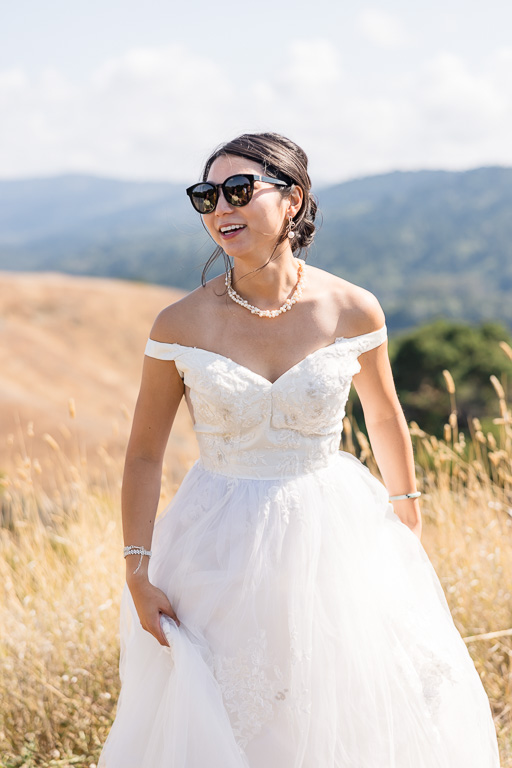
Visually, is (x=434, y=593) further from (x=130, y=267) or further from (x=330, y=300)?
(x=130, y=267)

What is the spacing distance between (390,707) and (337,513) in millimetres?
495

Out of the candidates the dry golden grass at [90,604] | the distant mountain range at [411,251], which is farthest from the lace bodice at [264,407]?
the distant mountain range at [411,251]

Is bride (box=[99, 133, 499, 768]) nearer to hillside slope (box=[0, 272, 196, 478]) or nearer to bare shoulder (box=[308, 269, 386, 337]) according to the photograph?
bare shoulder (box=[308, 269, 386, 337])

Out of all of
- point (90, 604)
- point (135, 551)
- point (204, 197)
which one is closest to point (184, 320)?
point (204, 197)

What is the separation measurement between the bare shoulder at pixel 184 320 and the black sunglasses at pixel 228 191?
0.25 metres

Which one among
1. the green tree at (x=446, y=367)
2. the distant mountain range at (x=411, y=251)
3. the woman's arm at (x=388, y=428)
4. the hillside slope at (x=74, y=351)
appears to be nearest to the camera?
the woman's arm at (x=388, y=428)

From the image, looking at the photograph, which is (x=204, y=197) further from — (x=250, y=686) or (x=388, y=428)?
(x=250, y=686)

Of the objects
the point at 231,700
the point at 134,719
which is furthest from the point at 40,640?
the point at 231,700

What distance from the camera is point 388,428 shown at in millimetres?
2258

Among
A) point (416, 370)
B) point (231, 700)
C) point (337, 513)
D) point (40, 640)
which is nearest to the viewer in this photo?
point (231, 700)

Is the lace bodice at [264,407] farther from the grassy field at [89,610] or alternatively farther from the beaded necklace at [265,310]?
the grassy field at [89,610]

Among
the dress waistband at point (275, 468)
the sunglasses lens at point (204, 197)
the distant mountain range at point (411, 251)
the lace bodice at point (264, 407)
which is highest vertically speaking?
the distant mountain range at point (411, 251)

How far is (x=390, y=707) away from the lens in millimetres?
1771

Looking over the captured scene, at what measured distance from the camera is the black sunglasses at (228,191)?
190 centimetres
